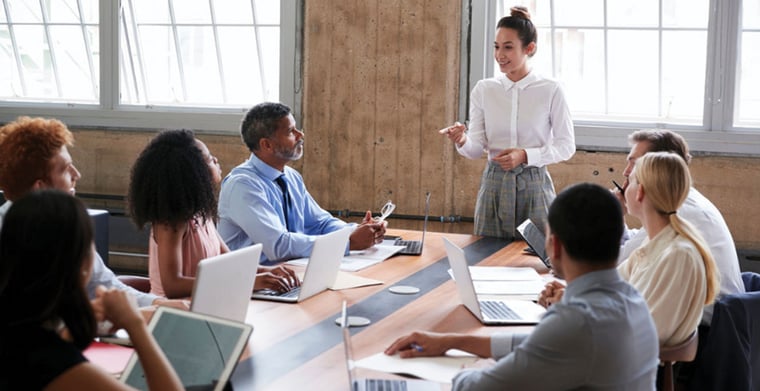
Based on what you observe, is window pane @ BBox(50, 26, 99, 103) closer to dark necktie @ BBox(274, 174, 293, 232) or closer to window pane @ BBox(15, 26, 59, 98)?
window pane @ BBox(15, 26, 59, 98)

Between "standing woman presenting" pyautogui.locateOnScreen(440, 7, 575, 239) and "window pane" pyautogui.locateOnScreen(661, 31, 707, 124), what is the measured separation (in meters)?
1.34

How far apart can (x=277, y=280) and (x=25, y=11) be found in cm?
507

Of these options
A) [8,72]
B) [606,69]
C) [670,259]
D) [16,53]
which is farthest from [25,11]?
[670,259]

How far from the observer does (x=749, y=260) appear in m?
5.53

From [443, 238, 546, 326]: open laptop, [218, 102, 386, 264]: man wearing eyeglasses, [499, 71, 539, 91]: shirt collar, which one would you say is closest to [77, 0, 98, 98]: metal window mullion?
[218, 102, 386, 264]: man wearing eyeglasses

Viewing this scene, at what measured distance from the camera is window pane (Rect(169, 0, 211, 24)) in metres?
6.70

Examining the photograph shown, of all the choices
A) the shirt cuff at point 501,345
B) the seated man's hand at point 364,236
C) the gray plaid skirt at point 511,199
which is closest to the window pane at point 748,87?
the gray plaid skirt at point 511,199

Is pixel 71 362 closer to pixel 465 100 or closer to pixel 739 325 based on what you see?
pixel 739 325

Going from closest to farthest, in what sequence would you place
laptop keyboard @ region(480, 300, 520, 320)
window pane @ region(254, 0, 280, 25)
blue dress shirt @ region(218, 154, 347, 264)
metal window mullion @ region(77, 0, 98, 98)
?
laptop keyboard @ region(480, 300, 520, 320) → blue dress shirt @ region(218, 154, 347, 264) → window pane @ region(254, 0, 280, 25) → metal window mullion @ region(77, 0, 98, 98)

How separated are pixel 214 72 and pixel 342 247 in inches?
150

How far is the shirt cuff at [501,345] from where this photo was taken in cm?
232

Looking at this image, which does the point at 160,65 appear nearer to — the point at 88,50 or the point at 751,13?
the point at 88,50

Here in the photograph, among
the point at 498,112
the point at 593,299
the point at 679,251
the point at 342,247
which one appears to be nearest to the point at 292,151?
the point at 342,247

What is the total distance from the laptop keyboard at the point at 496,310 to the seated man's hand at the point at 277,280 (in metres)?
0.66
